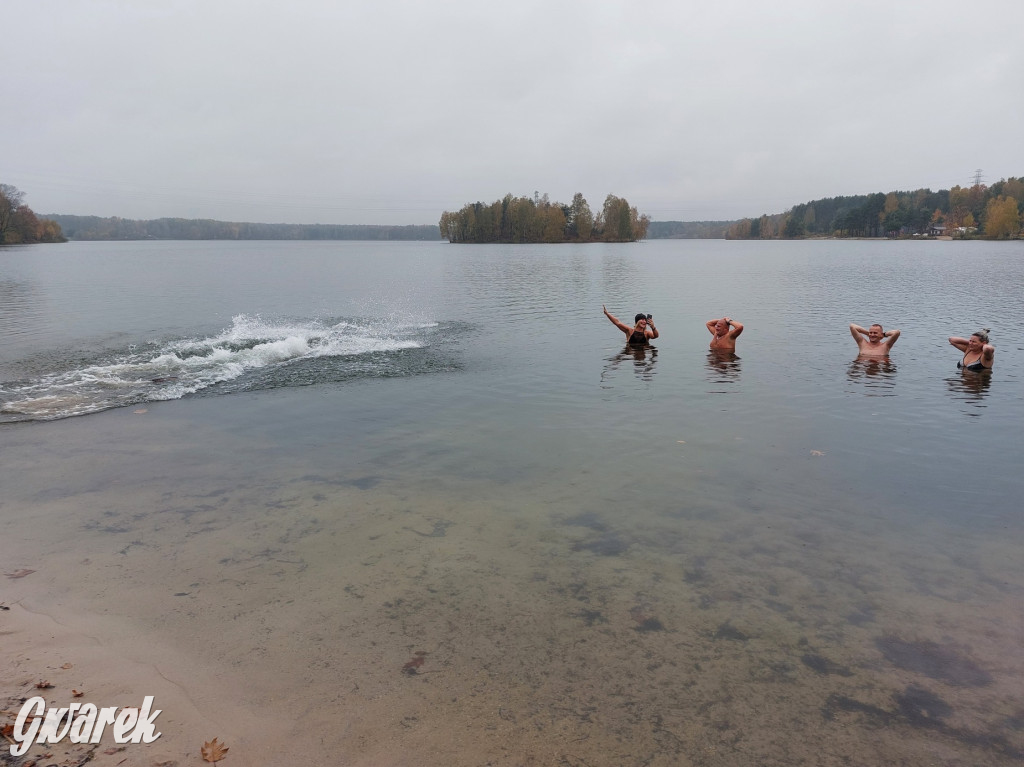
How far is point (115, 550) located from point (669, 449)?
8.46m

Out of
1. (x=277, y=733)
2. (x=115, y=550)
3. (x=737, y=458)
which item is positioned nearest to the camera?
(x=277, y=733)

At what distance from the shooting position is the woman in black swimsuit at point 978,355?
671 inches

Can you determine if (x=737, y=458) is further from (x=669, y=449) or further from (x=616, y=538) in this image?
(x=616, y=538)

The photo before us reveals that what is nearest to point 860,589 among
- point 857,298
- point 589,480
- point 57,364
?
point 589,480

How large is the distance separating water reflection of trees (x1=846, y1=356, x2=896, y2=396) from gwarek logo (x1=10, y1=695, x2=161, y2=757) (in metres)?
15.8

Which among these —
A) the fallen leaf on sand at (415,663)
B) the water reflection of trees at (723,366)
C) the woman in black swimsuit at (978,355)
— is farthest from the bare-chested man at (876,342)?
the fallen leaf on sand at (415,663)

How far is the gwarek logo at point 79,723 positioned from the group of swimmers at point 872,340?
17.6 meters

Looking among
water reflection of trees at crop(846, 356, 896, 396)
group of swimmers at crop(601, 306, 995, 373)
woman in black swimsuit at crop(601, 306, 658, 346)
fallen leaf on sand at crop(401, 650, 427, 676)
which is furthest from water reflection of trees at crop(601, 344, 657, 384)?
fallen leaf on sand at crop(401, 650, 427, 676)

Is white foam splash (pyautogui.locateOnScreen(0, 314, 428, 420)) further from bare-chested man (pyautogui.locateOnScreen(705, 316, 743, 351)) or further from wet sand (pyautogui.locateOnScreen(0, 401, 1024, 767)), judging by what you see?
bare-chested man (pyautogui.locateOnScreen(705, 316, 743, 351))

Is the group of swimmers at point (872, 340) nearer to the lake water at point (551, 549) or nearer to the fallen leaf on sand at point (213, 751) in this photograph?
the lake water at point (551, 549)

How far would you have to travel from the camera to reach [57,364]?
18625 mm

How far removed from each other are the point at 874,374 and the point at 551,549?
14100mm

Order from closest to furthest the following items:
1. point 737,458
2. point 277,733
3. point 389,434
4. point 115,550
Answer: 1. point 277,733
2. point 115,550
3. point 737,458
4. point 389,434

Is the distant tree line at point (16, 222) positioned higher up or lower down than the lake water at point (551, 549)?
higher up
